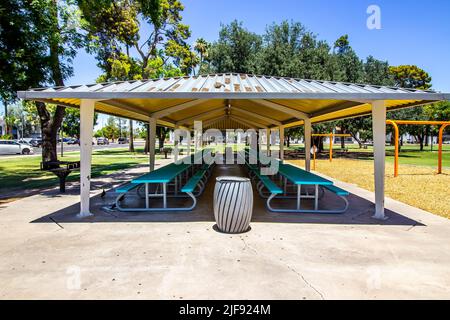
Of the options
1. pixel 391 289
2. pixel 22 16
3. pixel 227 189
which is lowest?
pixel 391 289

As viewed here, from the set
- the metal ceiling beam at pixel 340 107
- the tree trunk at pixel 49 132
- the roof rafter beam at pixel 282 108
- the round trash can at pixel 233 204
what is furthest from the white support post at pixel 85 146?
the tree trunk at pixel 49 132

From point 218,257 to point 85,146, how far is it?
3.92 meters

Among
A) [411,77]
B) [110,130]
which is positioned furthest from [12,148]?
[110,130]

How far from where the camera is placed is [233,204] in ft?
17.0

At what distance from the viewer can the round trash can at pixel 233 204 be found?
5.21m

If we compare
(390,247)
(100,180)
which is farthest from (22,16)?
(390,247)

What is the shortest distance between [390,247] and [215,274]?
2816mm

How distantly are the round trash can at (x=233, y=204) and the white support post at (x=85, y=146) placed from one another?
2.99 meters

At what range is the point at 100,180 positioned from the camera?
11.9 m

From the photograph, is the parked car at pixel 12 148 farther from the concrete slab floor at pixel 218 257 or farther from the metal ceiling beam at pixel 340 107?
the metal ceiling beam at pixel 340 107

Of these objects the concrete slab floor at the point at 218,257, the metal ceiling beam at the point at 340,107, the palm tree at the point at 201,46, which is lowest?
the concrete slab floor at the point at 218,257

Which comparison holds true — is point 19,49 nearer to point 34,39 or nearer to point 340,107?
point 34,39

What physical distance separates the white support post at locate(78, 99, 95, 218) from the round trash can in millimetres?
2992

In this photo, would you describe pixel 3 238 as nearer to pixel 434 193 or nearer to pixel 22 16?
pixel 22 16
